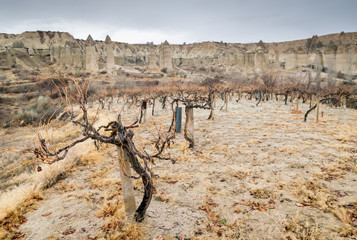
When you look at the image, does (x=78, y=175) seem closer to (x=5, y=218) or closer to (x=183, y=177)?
(x=5, y=218)

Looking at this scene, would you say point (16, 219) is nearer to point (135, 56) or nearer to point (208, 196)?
point (208, 196)

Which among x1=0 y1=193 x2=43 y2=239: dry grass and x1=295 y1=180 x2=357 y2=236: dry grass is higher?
x1=295 y1=180 x2=357 y2=236: dry grass

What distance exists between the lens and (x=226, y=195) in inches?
173

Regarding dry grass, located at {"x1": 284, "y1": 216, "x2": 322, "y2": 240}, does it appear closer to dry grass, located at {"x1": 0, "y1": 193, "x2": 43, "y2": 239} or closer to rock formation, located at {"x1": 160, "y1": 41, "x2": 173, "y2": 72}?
dry grass, located at {"x1": 0, "y1": 193, "x2": 43, "y2": 239}

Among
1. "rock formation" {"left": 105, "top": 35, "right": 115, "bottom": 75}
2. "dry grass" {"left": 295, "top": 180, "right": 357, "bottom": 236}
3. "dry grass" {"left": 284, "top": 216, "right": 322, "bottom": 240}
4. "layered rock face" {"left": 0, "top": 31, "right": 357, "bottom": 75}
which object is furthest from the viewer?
"rock formation" {"left": 105, "top": 35, "right": 115, "bottom": 75}

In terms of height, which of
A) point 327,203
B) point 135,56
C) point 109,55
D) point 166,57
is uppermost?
point 135,56

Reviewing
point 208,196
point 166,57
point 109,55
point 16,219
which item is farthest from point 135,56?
point 208,196

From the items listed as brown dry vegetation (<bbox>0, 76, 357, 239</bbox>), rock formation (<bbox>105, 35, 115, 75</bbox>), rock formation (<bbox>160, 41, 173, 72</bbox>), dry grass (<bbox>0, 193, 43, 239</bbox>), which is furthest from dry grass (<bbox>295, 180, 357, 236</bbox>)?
rock formation (<bbox>160, 41, 173, 72</bbox>)

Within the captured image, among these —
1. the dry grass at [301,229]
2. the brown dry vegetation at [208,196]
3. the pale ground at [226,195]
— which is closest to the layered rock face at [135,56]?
the brown dry vegetation at [208,196]

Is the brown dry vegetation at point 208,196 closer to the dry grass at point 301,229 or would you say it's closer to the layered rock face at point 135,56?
the dry grass at point 301,229

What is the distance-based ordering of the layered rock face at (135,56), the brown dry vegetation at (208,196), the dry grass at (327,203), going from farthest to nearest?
the layered rock face at (135,56), the brown dry vegetation at (208,196), the dry grass at (327,203)

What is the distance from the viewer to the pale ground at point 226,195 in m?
3.37

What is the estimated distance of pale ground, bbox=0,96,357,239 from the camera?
3.37m

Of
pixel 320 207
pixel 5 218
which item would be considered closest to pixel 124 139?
pixel 5 218
